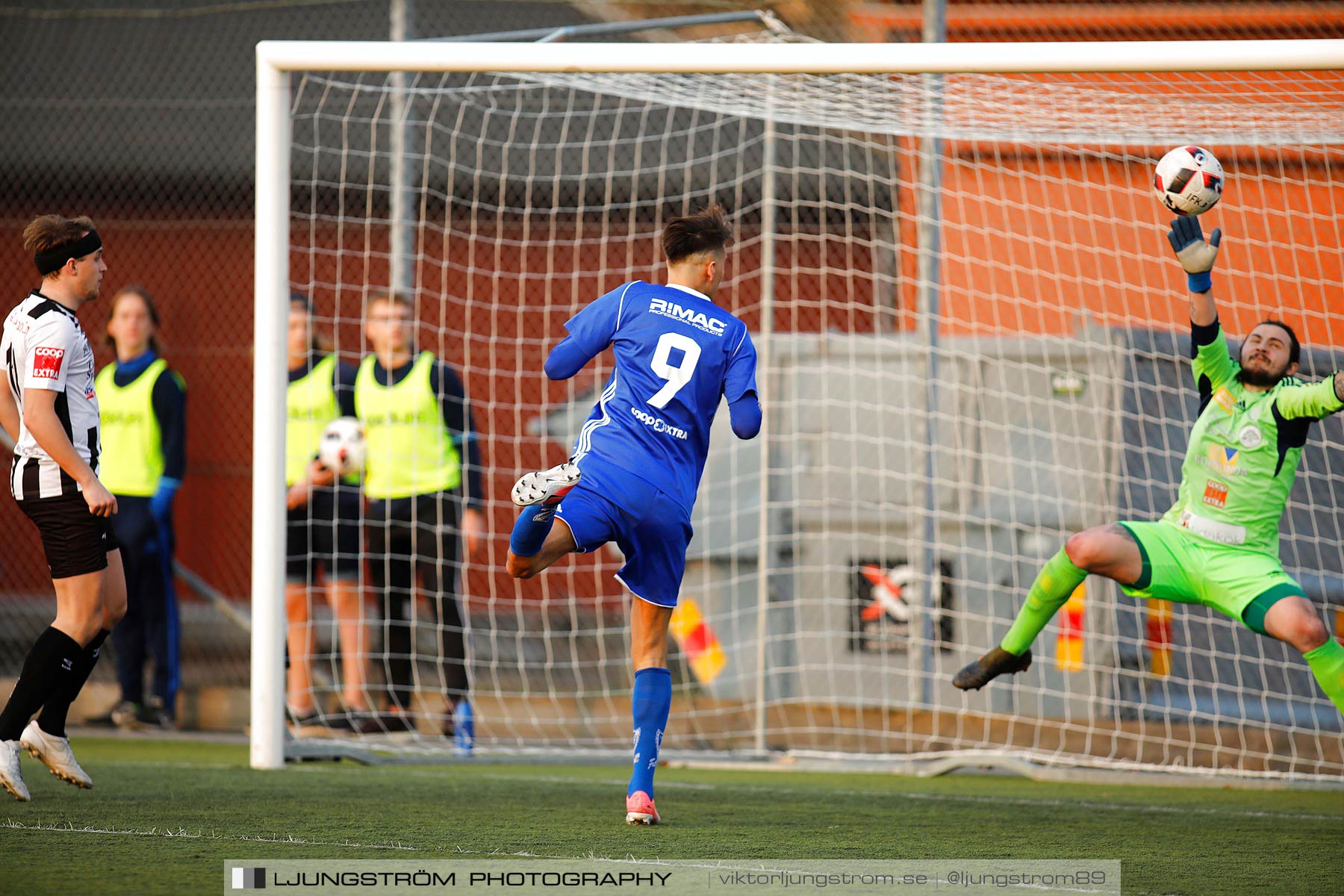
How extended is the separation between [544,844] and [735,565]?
12.7 feet

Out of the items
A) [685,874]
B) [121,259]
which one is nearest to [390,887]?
[685,874]

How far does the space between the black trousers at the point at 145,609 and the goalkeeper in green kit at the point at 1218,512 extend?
14.1 feet

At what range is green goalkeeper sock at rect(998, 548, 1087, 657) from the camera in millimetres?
5238

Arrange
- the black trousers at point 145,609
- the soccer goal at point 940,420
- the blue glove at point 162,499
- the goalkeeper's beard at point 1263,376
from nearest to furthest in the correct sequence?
the goalkeeper's beard at point 1263,376, the soccer goal at point 940,420, the black trousers at point 145,609, the blue glove at point 162,499

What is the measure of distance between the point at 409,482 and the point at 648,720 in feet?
9.52

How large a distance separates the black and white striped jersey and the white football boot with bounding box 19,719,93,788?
76 centimetres

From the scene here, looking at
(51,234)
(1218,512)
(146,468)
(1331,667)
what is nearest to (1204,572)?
(1218,512)

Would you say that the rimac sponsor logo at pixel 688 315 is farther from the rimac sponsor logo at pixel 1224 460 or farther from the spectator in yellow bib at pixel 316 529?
the spectator in yellow bib at pixel 316 529

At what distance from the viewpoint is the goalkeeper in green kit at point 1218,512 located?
5.09 metres

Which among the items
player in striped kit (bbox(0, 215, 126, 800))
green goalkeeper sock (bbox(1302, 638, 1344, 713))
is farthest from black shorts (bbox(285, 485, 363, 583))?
green goalkeeper sock (bbox(1302, 638, 1344, 713))

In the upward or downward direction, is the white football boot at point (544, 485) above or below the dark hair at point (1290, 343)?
below

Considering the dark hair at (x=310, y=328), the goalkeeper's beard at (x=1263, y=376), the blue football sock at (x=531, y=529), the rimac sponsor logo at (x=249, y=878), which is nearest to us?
the rimac sponsor logo at (x=249, y=878)

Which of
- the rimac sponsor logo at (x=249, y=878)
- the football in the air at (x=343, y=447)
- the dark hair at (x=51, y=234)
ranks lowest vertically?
the rimac sponsor logo at (x=249, y=878)

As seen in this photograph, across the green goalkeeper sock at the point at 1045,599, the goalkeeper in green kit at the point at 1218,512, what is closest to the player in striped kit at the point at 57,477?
the goalkeeper in green kit at the point at 1218,512
